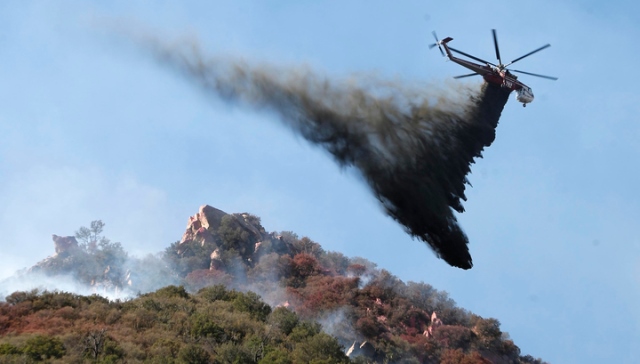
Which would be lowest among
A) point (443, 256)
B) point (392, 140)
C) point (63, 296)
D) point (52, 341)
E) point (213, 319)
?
point (52, 341)

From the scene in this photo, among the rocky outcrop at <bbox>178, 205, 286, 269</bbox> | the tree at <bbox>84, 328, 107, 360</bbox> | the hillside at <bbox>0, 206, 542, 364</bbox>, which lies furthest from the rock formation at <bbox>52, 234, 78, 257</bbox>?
the tree at <bbox>84, 328, 107, 360</bbox>

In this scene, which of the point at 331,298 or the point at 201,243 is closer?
the point at 331,298

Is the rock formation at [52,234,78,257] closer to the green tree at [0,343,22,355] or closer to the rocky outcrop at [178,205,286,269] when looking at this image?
the rocky outcrop at [178,205,286,269]

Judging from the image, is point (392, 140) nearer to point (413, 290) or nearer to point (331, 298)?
point (331, 298)

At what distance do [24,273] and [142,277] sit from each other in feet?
89.3

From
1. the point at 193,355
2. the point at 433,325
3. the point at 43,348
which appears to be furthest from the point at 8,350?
the point at 433,325

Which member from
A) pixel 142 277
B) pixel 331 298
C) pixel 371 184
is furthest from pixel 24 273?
pixel 371 184

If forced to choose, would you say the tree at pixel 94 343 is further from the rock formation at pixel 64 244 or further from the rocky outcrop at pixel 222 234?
the rock formation at pixel 64 244

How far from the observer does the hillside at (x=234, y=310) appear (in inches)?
2112

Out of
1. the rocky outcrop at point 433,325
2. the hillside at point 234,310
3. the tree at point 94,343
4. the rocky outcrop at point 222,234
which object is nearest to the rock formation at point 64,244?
the hillside at point 234,310

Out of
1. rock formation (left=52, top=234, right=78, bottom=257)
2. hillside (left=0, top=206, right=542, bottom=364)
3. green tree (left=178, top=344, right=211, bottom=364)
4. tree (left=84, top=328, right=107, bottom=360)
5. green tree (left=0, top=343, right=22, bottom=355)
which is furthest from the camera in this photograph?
rock formation (left=52, top=234, right=78, bottom=257)

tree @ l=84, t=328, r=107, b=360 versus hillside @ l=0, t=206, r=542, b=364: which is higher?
hillside @ l=0, t=206, r=542, b=364

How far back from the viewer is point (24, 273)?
122 m

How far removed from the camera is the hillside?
53.7 metres
